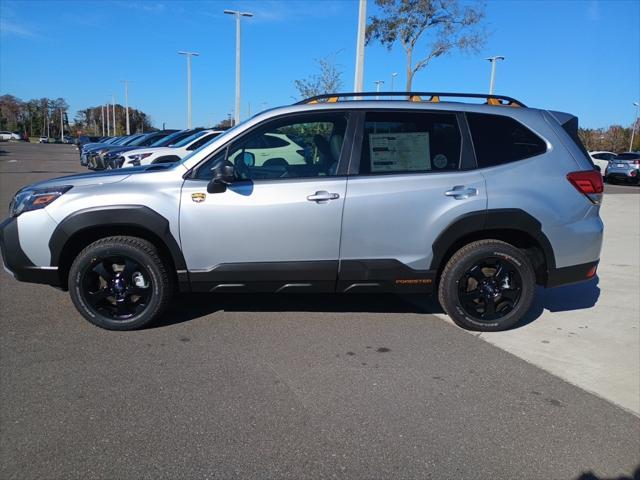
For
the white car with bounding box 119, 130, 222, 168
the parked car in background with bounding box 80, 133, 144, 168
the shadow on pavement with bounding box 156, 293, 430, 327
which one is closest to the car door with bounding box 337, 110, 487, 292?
the shadow on pavement with bounding box 156, 293, 430, 327

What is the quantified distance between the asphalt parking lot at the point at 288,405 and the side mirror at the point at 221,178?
1210mm

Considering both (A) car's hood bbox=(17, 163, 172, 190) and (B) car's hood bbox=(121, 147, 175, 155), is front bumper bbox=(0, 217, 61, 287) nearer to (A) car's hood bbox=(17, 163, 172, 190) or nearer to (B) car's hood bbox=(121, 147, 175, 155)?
(A) car's hood bbox=(17, 163, 172, 190)

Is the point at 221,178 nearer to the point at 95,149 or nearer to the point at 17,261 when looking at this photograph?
the point at 17,261

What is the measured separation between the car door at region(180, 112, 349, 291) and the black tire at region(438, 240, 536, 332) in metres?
1.05

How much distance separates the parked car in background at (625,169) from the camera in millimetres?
24406

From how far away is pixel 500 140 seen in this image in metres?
4.42

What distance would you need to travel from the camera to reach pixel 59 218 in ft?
13.3

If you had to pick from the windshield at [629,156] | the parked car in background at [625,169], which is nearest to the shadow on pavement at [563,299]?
the parked car in background at [625,169]

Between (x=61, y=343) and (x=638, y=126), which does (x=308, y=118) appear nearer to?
(x=61, y=343)

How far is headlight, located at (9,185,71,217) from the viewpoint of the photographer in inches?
162

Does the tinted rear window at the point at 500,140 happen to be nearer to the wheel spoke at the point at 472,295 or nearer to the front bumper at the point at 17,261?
the wheel spoke at the point at 472,295

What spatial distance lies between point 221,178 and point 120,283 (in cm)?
124

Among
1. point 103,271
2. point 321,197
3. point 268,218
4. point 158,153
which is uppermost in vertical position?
point 158,153

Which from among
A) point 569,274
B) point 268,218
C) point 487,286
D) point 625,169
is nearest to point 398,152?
point 268,218
